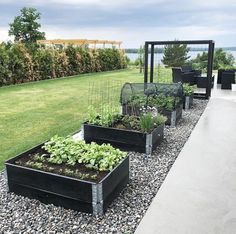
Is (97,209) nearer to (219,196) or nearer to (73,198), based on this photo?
(73,198)

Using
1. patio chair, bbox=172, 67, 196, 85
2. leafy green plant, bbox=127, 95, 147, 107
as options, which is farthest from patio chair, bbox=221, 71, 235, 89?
leafy green plant, bbox=127, 95, 147, 107

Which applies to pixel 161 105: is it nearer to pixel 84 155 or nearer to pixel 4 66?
pixel 84 155

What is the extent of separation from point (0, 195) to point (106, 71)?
17005 mm

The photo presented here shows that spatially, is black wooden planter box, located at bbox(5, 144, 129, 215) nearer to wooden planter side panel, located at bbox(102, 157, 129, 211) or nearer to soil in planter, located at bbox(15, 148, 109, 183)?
wooden planter side panel, located at bbox(102, 157, 129, 211)

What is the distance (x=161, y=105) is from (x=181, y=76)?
446cm

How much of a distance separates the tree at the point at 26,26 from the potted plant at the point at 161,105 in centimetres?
3004

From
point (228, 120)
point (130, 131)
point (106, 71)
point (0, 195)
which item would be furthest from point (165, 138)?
point (106, 71)

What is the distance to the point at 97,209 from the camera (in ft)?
8.59

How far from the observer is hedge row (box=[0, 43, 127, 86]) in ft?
38.7

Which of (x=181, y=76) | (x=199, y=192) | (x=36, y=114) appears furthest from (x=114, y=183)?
(x=181, y=76)

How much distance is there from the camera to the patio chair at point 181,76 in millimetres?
9938

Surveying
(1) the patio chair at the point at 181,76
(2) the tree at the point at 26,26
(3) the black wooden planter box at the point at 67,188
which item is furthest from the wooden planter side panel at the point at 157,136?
(2) the tree at the point at 26,26

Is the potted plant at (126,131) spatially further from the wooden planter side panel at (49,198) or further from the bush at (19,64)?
the bush at (19,64)

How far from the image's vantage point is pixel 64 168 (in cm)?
301
